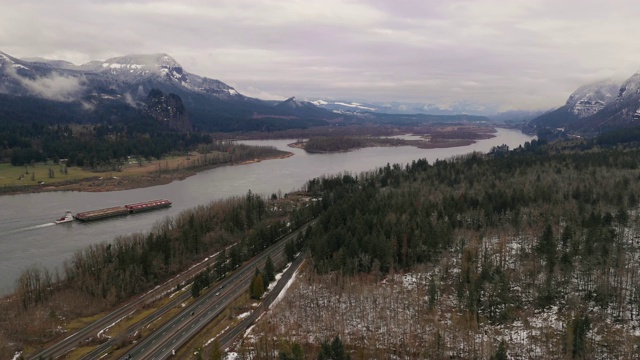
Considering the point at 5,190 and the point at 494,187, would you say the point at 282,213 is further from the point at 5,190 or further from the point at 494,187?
the point at 5,190

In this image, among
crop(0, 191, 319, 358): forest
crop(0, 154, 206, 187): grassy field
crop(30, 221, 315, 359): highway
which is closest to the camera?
crop(30, 221, 315, 359): highway

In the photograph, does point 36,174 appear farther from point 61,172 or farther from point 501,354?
point 501,354

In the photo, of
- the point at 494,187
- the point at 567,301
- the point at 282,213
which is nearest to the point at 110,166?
the point at 282,213

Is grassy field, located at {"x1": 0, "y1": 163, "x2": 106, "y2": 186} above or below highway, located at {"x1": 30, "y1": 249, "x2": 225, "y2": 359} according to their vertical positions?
above

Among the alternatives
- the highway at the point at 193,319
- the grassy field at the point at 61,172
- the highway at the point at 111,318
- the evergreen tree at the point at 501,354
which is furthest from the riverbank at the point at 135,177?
the evergreen tree at the point at 501,354

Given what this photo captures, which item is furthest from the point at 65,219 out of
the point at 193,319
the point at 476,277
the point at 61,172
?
the point at 476,277

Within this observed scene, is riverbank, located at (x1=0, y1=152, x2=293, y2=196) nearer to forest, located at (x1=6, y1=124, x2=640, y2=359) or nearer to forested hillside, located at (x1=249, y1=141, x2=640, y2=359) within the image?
forest, located at (x1=6, y1=124, x2=640, y2=359)

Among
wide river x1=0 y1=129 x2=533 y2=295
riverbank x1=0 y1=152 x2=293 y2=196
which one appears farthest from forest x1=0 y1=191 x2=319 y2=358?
riverbank x1=0 y1=152 x2=293 y2=196
